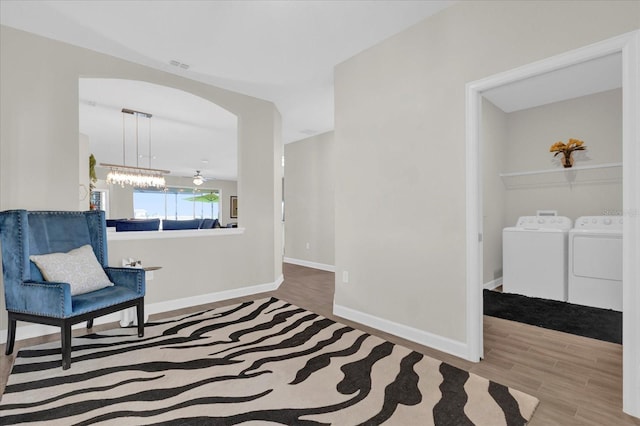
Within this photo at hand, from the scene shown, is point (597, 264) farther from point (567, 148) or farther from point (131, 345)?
point (131, 345)

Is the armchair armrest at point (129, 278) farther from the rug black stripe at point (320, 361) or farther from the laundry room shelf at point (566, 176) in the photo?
the laundry room shelf at point (566, 176)

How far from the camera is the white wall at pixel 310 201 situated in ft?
20.0

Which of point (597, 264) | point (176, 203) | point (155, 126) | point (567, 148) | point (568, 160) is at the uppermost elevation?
point (155, 126)

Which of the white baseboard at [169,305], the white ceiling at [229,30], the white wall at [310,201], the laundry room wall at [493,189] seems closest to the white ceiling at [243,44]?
the white ceiling at [229,30]

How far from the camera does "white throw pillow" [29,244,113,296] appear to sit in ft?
7.96

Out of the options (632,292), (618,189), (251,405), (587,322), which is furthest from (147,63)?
(618,189)

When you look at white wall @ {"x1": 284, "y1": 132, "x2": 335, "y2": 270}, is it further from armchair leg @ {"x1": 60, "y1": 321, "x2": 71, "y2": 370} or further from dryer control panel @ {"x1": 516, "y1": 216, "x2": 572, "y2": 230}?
armchair leg @ {"x1": 60, "y1": 321, "x2": 71, "y2": 370}

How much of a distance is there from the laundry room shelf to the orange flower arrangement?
127 mm

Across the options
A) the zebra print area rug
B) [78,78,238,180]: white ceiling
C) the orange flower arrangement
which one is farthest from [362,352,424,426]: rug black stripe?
[78,78,238,180]: white ceiling

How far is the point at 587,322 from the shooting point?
3.15m

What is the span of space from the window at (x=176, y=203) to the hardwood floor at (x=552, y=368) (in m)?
9.90

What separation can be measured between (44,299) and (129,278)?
23.4 inches

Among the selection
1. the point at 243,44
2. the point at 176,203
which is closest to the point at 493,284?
the point at 243,44

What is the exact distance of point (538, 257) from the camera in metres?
4.03
